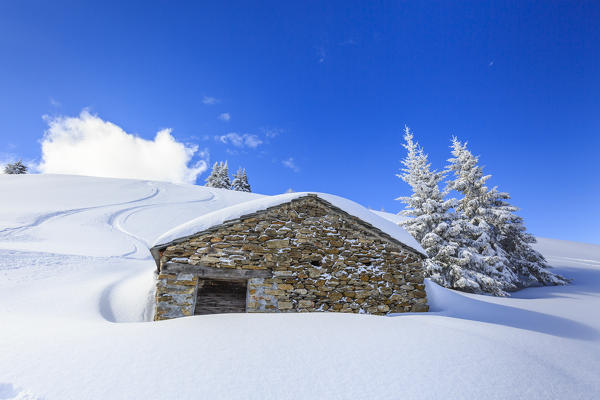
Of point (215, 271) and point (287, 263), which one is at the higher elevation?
point (287, 263)

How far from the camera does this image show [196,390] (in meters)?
2.22

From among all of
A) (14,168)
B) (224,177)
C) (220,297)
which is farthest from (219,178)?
(220,297)

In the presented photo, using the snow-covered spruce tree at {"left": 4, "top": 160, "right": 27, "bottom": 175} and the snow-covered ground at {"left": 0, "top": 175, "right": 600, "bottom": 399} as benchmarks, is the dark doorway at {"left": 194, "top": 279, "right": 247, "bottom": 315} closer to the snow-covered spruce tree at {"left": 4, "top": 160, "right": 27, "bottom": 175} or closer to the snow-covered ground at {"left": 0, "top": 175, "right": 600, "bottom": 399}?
the snow-covered ground at {"left": 0, "top": 175, "right": 600, "bottom": 399}

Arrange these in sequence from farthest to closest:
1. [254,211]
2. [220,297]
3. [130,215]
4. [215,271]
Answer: [130,215] → [254,211] → [220,297] → [215,271]

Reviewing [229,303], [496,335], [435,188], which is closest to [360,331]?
[496,335]

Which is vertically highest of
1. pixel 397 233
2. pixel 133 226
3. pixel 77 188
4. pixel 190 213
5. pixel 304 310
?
pixel 77 188

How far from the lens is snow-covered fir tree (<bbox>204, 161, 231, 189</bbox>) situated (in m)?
42.1

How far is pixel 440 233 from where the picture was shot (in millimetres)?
13320

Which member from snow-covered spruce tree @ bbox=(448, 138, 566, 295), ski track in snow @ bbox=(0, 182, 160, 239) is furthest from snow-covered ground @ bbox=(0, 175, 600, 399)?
ski track in snow @ bbox=(0, 182, 160, 239)

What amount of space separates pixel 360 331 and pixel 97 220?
21.0m

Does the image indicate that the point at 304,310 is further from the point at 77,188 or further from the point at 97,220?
the point at 77,188

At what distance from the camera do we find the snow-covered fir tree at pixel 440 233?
12.1m

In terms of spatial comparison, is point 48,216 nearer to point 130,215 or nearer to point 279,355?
point 130,215

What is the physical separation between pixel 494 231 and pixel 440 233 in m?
5.07
